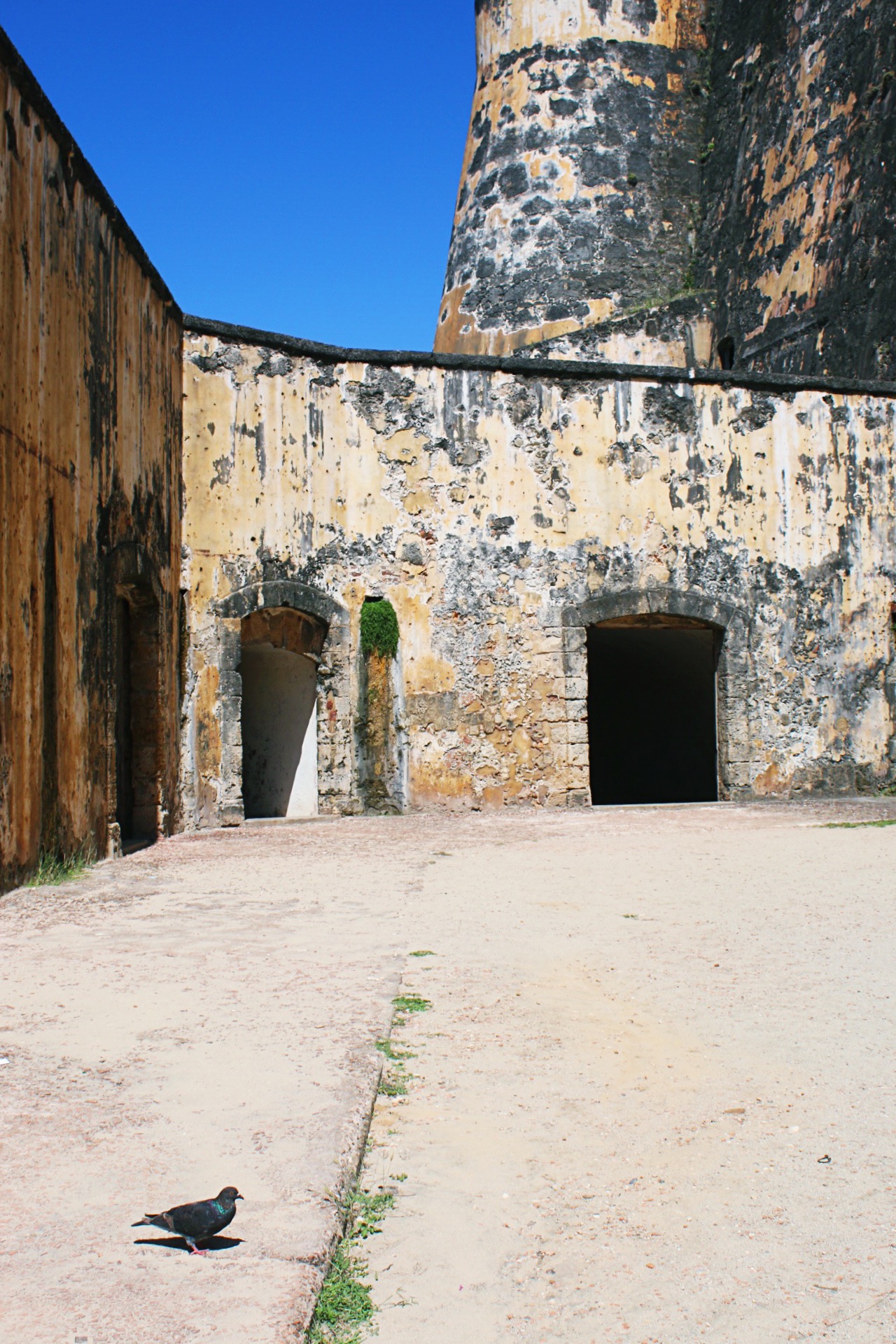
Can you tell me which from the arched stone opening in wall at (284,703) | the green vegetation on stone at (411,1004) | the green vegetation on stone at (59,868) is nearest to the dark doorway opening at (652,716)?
the arched stone opening in wall at (284,703)

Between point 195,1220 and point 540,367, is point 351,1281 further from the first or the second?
point 540,367

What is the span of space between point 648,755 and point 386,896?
11.2 metres

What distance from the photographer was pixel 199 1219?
224cm

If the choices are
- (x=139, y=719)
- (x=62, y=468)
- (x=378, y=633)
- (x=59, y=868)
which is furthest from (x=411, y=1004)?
(x=378, y=633)

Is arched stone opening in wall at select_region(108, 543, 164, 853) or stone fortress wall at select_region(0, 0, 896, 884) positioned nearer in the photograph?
arched stone opening in wall at select_region(108, 543, 164, 853)

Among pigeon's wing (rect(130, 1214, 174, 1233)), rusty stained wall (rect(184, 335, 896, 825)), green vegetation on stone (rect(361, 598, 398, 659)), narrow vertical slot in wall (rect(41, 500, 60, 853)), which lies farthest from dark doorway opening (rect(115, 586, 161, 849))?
pigeon's wing (rect(130, 1214, 174, 1233))

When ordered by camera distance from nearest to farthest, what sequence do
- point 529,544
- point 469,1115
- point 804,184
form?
point 469,1115 < point 529,544 < point 804,184

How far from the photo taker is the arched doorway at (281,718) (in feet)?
39.2

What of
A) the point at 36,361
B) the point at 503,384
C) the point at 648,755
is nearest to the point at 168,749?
the point at 36,361

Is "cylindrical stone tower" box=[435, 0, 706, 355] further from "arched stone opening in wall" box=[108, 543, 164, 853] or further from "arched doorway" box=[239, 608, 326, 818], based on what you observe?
"arched stone opening in wall" box=[108, 543, 164, 853]

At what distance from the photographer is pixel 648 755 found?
679 inches

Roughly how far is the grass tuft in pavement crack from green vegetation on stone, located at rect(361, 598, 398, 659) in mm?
9294

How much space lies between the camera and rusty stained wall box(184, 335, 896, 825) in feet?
38.0

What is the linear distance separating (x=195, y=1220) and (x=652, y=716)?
1523 cm
